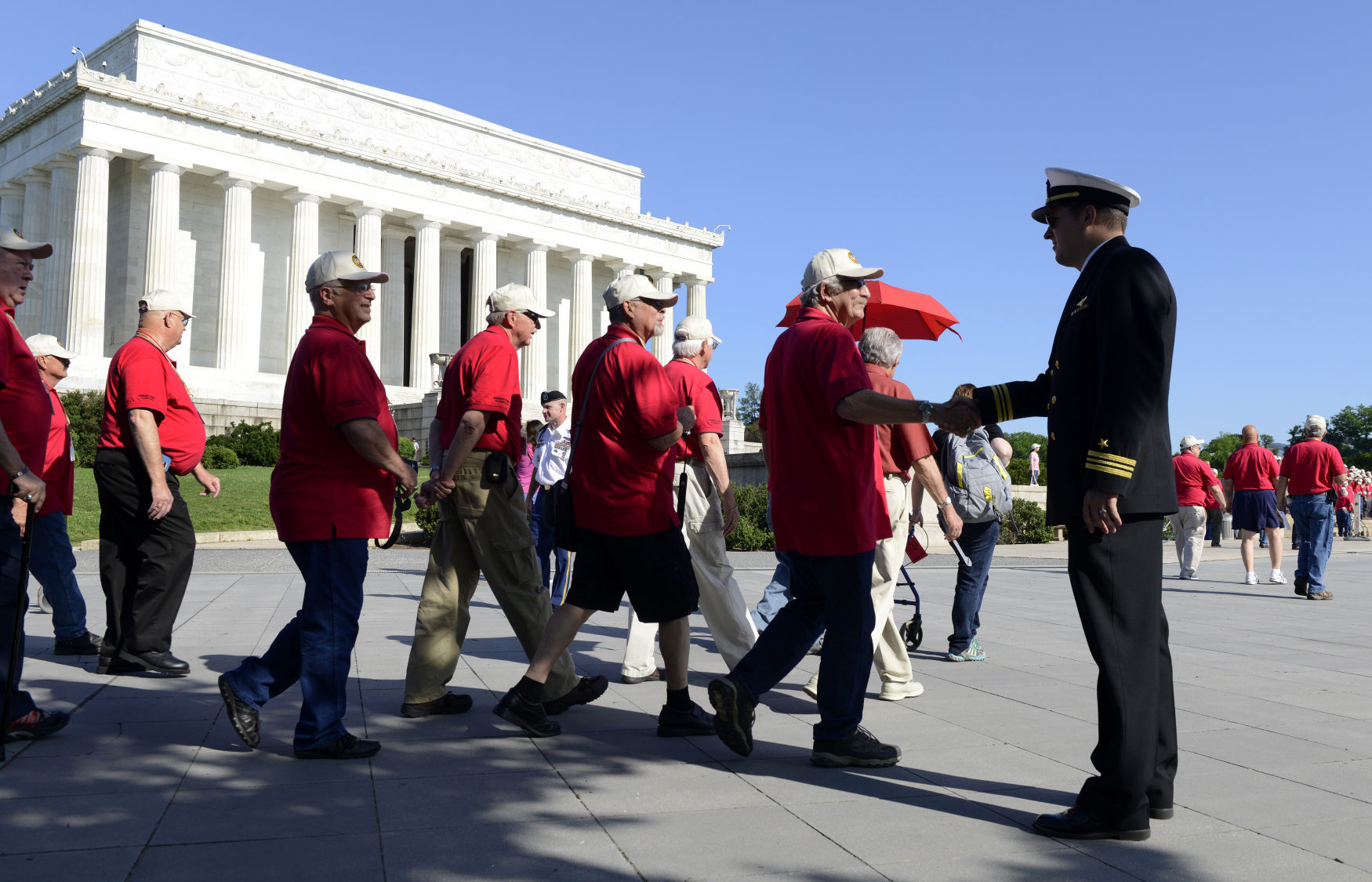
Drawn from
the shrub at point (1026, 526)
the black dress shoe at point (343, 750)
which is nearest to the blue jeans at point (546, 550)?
the black dress shoe at point (343, 750)

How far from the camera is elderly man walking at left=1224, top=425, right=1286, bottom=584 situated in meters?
13.9

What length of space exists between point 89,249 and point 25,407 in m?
36.6

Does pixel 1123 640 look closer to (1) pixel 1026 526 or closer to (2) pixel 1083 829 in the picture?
(2) pixel 1083 829

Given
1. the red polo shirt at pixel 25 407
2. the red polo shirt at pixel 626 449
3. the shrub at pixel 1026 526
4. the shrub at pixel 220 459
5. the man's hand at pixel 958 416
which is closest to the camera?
the man's hand at pixel 958 416

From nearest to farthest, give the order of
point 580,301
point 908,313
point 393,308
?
1. point 908,313
2. point 393,308
3. point 580,301

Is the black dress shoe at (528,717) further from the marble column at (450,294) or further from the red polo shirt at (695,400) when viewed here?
the marble column at (450,294)

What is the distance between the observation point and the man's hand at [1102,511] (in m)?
3.45

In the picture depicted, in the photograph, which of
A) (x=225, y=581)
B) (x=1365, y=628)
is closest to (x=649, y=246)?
(x=225, y=581)

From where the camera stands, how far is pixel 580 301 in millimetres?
52250

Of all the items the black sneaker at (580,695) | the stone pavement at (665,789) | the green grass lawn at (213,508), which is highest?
the green grass lawn at (213,508)

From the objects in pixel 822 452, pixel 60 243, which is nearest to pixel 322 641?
pixel 822 452

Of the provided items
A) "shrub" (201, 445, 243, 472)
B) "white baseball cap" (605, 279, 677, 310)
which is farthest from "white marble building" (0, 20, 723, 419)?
"white baseball cap" (605, 279, 677, 310)

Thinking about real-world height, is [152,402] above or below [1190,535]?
above

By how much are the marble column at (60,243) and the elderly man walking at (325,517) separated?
37.5 meters
